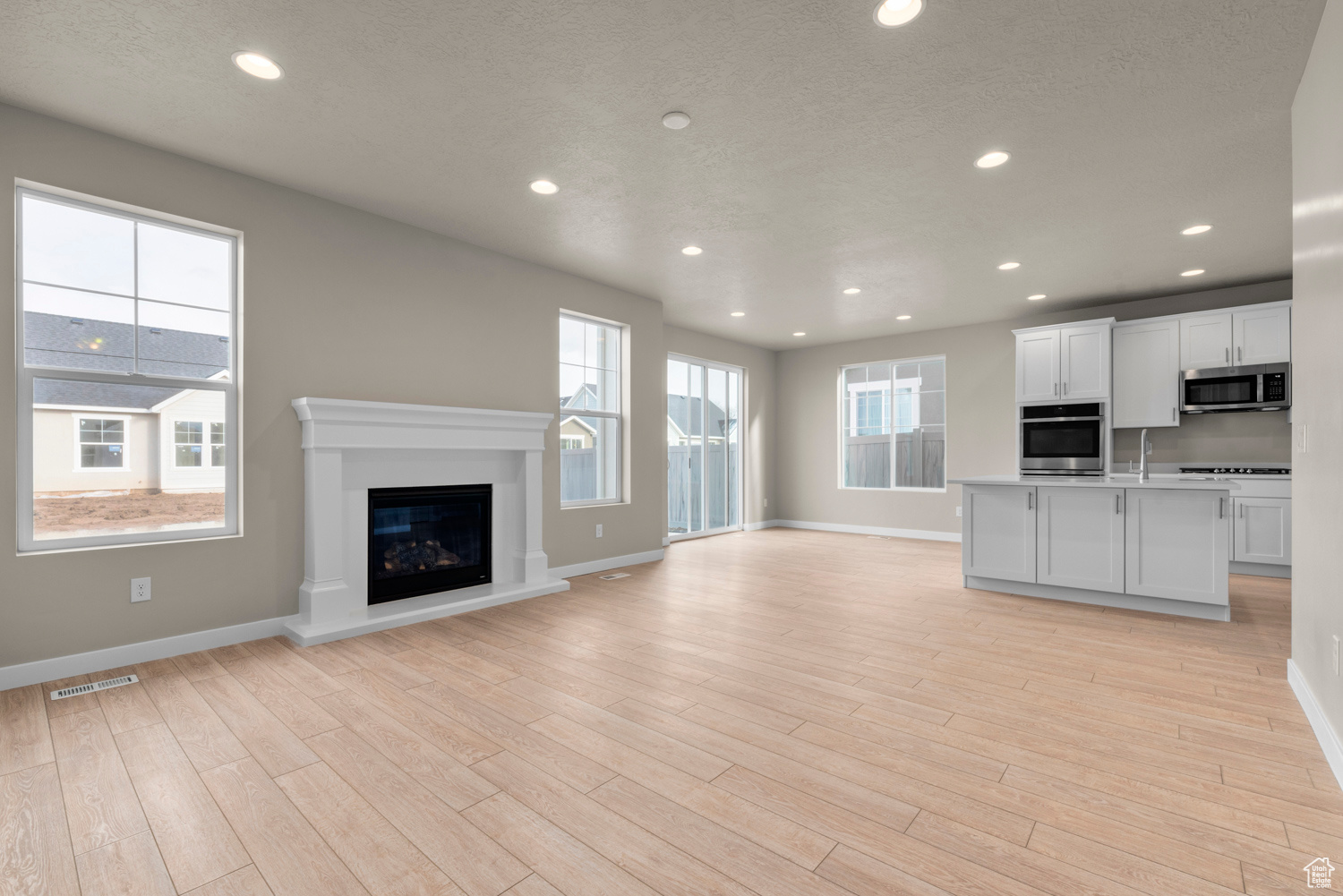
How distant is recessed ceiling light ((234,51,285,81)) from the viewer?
8.22 ft

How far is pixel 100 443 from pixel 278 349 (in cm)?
96

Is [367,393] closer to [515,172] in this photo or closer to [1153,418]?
[515,172]

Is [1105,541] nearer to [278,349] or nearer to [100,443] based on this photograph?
[278,349]

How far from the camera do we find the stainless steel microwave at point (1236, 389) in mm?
5422

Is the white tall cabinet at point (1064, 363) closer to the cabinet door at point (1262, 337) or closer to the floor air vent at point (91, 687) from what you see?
the cabinet door at point (1262, 337)

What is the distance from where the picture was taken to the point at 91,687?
287 centimetres

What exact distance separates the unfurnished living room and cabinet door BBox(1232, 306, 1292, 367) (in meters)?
0.03

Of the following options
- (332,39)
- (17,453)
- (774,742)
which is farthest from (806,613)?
(17,453)

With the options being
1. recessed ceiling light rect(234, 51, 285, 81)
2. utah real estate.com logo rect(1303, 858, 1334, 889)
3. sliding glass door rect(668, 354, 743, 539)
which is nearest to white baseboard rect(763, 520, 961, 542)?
sliding glass door rect(668, 354, 743, 539)

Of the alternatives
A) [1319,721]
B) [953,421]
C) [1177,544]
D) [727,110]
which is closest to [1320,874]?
[1319,721]

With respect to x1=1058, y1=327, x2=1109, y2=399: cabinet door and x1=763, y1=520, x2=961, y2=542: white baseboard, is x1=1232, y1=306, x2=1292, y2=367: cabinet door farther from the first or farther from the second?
x1=763, y1=520, x2=961, y2=542: white baseboard

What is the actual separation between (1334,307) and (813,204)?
8.33ft

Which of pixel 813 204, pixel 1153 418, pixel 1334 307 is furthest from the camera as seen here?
pixel 1153 418

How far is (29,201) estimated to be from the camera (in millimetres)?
3006
